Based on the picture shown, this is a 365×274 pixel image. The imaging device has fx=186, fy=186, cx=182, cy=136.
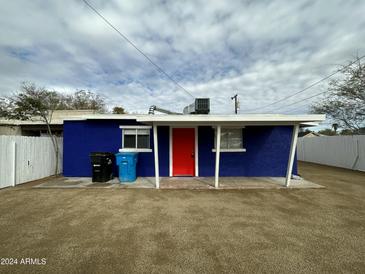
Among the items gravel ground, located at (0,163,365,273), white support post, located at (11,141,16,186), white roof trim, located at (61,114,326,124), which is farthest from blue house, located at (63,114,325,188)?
gravel ground, located at (0,163,365,273)

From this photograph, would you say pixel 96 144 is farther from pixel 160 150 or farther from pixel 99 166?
pixel 160 150

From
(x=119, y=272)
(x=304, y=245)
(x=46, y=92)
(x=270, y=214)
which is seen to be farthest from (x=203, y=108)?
(x=46, y=92)

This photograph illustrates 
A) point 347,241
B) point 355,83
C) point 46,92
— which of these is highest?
point 355,83

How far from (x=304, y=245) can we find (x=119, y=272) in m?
2.93

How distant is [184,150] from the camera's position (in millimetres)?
8297

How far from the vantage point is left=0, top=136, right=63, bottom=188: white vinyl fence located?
6.50m

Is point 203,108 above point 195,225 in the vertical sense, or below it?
above

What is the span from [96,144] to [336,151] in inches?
576

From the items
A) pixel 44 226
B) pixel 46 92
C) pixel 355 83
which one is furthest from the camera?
pixel 355 83

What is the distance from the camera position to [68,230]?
3.58 meters

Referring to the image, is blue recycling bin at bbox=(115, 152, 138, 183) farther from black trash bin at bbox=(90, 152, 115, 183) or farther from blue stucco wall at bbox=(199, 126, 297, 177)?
blue stucco wall at bbox=(199, 126, 297, 177)

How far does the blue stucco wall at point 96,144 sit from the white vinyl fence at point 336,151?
36.0ft

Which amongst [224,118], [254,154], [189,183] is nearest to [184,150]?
[189,183]

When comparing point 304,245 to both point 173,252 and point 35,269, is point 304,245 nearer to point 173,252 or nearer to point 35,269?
point 173,252
